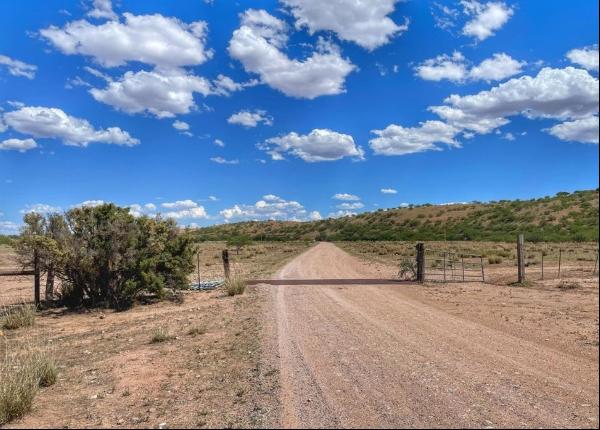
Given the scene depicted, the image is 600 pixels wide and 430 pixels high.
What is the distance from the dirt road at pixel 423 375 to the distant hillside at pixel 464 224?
176 centimetres

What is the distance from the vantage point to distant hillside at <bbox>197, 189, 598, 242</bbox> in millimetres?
5043

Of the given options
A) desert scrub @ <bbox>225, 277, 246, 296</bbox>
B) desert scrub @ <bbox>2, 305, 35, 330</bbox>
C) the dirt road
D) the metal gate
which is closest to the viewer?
the dirt road

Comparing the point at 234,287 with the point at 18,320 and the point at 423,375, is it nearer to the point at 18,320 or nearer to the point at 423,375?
the point at 18,320

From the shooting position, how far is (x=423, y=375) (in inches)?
306

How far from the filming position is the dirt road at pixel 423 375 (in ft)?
19.3

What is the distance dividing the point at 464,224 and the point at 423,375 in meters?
18.6

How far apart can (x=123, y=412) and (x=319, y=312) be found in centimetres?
839

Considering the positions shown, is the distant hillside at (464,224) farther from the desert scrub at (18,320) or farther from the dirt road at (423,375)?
the desert scrub at (18,320)

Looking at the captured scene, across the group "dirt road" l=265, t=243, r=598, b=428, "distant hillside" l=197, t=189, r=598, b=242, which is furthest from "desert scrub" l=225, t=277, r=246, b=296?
"distant hillside" l=197, t=189, r=598, b=242

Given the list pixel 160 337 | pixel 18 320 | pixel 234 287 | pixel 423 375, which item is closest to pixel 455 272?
pixel 234 287

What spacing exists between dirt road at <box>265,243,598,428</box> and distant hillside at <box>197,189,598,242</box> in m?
1.76

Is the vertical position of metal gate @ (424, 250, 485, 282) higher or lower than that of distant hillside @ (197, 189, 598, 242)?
lower

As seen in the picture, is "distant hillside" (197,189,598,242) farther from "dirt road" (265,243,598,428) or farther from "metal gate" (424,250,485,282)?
"metal gate" (424,250,485,282)

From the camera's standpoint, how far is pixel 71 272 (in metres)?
17.2
